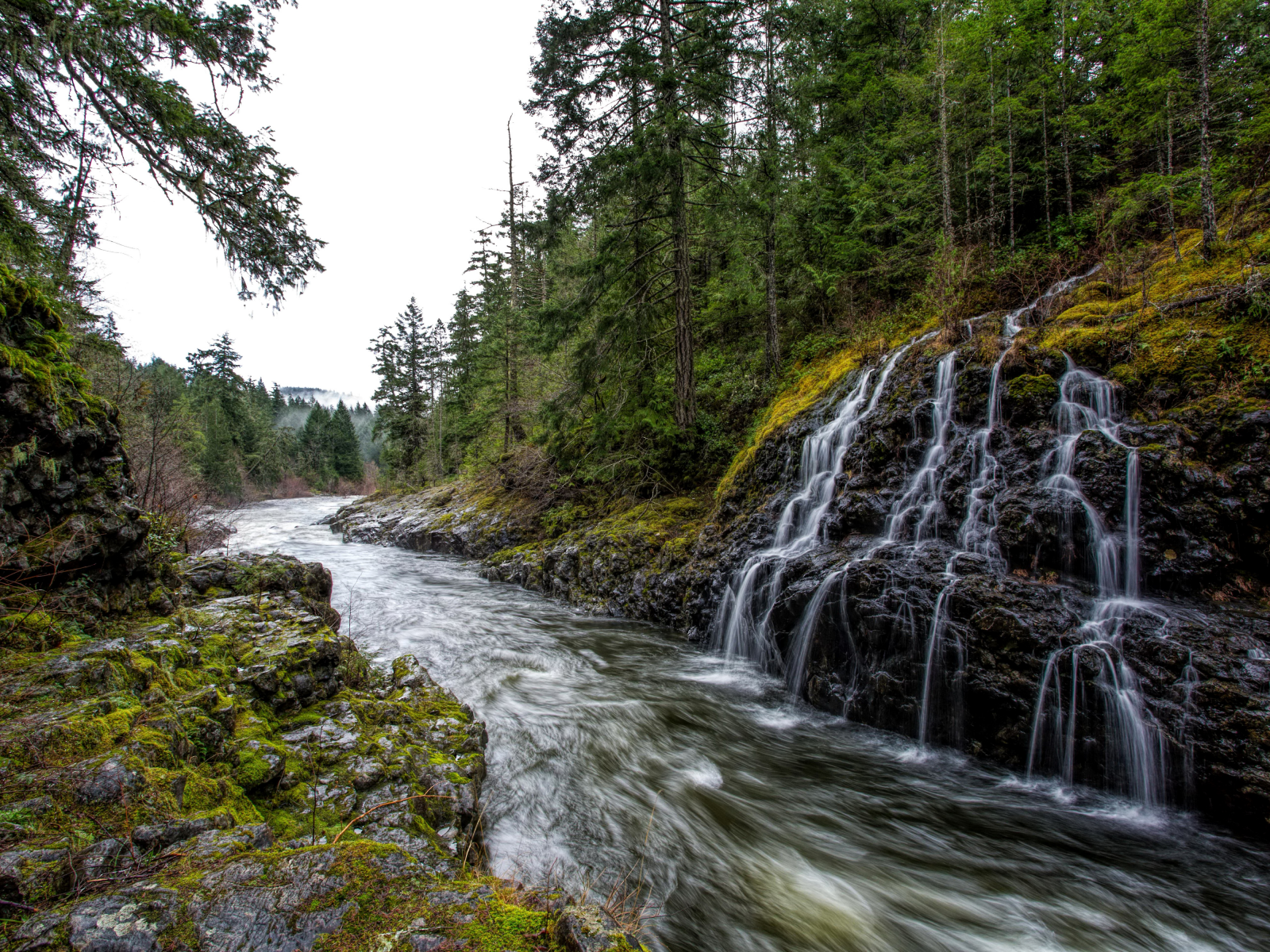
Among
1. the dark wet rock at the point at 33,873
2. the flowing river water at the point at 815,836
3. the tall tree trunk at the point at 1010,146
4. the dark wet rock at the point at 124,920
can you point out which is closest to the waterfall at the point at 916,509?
the flowing river water at the point at 815,836

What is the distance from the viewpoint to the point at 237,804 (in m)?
2.56

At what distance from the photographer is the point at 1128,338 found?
5844 mm

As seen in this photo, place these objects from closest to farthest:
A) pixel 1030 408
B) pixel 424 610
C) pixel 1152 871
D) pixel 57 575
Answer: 1. pixel 1152 871
2. pixel 57 575
3. pixel 1030 408
4. pixel 424 610

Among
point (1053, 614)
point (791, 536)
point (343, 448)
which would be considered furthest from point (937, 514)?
point (343, 448)

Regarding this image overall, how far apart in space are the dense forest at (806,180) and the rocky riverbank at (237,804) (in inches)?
305

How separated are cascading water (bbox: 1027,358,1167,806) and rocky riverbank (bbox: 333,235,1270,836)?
15 mm

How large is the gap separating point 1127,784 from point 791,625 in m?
3.12

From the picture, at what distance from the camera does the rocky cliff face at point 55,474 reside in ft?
11.5

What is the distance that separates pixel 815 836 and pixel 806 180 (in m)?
14.6

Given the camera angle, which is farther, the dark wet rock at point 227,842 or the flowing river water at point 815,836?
the flowing river water at point 815,836

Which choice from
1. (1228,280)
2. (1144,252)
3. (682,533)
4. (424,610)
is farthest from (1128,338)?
(424,610)

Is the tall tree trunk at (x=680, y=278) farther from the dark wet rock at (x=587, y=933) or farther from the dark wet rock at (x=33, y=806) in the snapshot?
the dark wet rock at (x=33, y=806)

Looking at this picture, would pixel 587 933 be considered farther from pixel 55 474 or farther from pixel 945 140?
pixel 945 140

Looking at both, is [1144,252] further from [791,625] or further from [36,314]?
[36,314]
